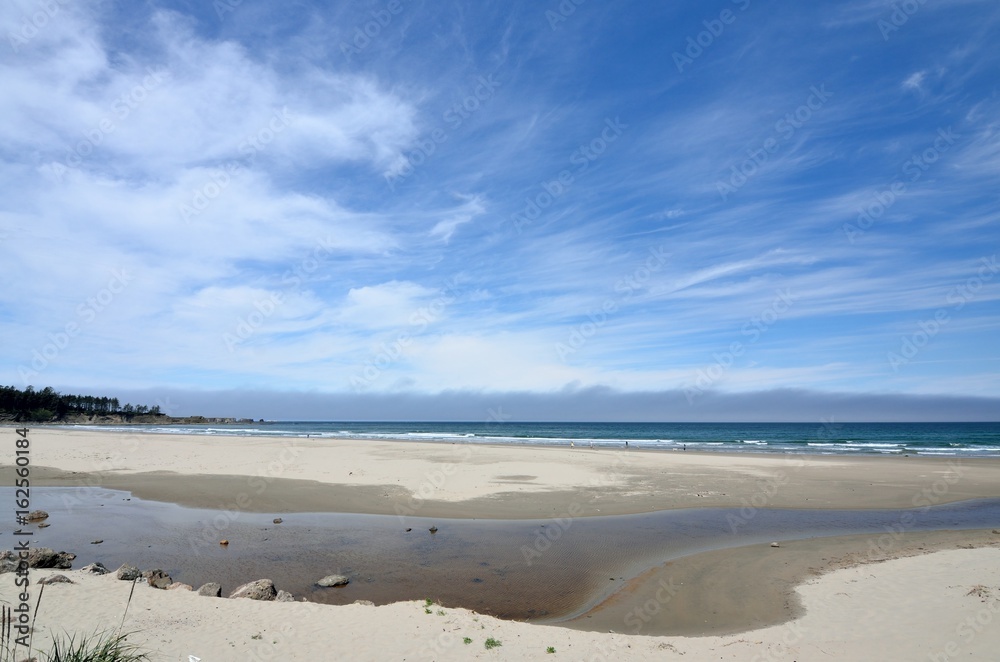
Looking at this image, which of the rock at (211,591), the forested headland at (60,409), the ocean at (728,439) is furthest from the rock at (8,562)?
the forested headland at (60,409)

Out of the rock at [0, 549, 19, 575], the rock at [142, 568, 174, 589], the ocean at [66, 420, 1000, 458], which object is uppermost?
the rock at [0, 549, 19, 575]

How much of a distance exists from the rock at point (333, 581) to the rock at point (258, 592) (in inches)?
50.7

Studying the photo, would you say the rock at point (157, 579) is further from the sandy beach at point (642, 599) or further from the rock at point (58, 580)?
the rock at point (58, 580)

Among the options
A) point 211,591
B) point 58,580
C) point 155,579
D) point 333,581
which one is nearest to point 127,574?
point 155,579

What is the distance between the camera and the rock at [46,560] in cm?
998

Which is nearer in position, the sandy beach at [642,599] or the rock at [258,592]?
the sandy beach at [642,599]

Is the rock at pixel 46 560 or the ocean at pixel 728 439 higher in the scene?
the rock at pixel 46 560

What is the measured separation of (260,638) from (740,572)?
9.58 meters

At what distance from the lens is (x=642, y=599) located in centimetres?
969

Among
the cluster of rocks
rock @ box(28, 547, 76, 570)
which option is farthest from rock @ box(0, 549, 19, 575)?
rock @ box(28, 547, 76, 570)

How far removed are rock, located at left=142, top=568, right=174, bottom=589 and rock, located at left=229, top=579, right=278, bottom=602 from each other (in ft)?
4.84

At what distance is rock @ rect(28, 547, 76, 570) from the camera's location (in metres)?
9.98

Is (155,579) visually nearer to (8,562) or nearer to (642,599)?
(8,562)

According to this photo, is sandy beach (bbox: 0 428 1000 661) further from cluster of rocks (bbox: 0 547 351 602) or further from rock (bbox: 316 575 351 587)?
rock (bbox: 316 575 351 587)
